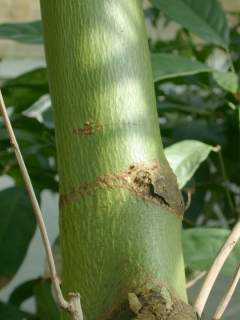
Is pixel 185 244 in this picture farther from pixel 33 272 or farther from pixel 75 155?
pixel 33 272

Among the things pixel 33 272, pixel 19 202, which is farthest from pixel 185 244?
pixel 33 272

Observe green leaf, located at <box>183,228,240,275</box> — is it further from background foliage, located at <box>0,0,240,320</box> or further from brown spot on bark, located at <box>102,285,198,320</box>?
brown spot on bark, located at <box>102,285,198,320</box>

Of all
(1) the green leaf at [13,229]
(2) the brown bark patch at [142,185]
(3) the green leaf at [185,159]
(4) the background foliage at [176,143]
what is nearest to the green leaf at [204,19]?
(4) the background foliage at [176,143]

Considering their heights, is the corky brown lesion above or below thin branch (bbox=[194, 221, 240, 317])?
above

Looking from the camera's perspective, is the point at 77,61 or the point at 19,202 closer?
the point at 77,61

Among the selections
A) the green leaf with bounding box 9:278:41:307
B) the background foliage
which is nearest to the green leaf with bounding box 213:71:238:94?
the background foliage
